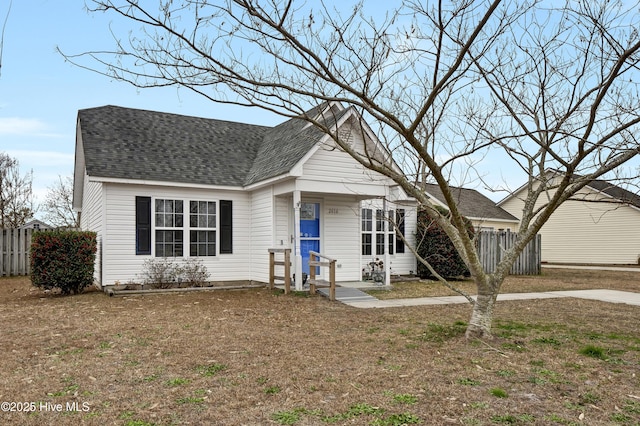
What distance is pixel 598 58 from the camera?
6.49 m

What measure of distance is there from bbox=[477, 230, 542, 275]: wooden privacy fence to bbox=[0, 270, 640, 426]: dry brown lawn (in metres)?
10.0

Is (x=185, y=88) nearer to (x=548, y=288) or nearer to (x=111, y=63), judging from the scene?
(x=111, y=63)

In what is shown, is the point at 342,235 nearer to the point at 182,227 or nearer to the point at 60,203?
the point at 182,227

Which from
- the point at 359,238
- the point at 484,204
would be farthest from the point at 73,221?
the point at 484,204

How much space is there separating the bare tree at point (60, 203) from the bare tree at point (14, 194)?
1.41 meters

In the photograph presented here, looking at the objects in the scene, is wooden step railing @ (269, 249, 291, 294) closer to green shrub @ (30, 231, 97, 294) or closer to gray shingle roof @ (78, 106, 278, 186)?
gray shingle roof @ (78, 106, 278, 186)

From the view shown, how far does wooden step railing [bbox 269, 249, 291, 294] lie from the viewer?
1193cm

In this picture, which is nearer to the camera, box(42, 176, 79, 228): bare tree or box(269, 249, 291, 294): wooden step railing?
box(269, 249, 291, 294): wooden step railing

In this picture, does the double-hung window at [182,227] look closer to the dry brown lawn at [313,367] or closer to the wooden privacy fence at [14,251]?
the dry brown lawn at [313,367]

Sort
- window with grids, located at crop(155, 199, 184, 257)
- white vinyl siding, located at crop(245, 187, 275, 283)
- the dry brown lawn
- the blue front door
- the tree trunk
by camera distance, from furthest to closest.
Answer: the blue front door, white vinyl siding, located at crop(245, 187, 275, 283), window with grids, located at crop(155, 199, 184, 257), the tree trunk, the dry brown lawn

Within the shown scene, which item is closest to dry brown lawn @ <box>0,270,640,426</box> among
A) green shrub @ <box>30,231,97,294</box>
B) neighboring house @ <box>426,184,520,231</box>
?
green shrub @ <box>30,231,97,294</box>

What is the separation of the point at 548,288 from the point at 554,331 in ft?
24.5

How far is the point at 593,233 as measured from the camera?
1127 inches

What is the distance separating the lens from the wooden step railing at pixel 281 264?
11.9m
